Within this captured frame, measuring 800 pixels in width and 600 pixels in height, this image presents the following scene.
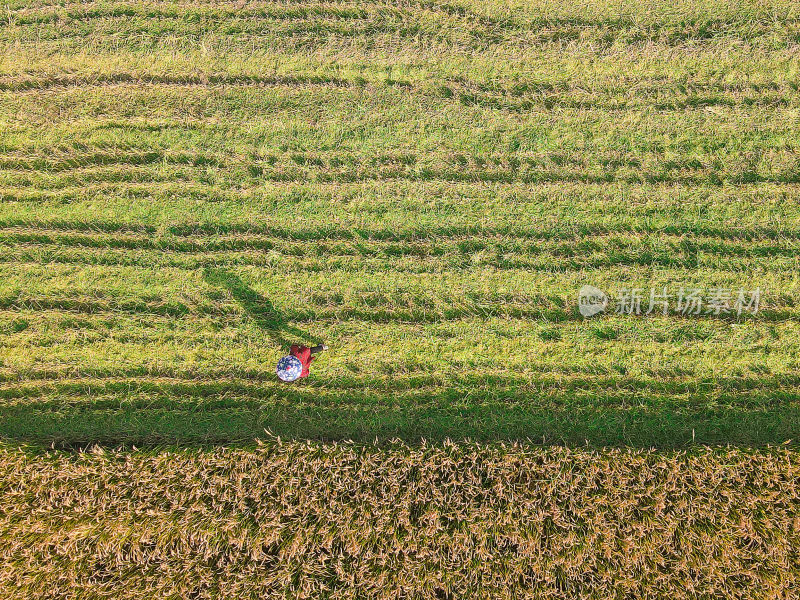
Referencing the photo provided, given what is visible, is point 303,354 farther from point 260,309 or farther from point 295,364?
point 260,309

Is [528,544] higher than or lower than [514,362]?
lower

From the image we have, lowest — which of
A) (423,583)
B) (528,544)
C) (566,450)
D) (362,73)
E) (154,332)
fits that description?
(423,583)

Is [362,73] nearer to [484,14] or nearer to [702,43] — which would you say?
[484,14]

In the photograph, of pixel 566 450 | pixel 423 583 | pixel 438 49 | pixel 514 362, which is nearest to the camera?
pixel 423 583

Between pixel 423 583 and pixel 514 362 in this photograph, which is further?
pixel 514 362

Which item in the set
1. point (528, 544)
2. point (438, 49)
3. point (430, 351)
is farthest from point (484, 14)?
point (528, 544)

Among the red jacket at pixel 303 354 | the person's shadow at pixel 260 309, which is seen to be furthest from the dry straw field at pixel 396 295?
the red jacket at pixel 303 354
